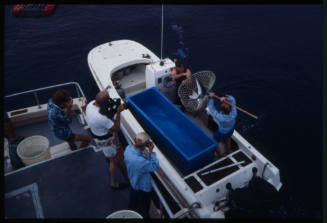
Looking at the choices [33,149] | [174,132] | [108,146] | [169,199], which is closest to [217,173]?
[169,199]

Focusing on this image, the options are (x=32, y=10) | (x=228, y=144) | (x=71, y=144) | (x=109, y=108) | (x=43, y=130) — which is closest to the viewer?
(x=109, y=108)

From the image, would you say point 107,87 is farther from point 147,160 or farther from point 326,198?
point 326,198

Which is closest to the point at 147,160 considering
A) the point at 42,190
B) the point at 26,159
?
the point at 42,190

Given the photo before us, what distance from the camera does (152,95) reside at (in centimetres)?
632

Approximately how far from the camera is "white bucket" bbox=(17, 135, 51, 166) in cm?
479

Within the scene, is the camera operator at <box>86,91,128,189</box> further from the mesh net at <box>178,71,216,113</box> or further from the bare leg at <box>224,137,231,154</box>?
the bare leg at <box>224,137,231,154</box>

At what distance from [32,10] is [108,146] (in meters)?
12.6

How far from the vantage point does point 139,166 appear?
365 cm

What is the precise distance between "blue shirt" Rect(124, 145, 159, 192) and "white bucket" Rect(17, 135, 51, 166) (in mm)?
2206

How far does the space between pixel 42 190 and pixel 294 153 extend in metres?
6.53

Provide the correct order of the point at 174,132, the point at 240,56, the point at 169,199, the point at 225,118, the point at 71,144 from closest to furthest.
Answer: the point at 169,199 → the point at 225,118 → the point at 71,144 → the point at 174,132 → the point at 240,56

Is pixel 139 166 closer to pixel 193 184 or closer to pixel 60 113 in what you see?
pixel 193 184

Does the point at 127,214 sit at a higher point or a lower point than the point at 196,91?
lower

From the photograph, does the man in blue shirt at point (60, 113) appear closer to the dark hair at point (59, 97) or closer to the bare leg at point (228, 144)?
the dark hair at point (59, 97)
